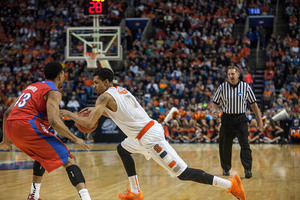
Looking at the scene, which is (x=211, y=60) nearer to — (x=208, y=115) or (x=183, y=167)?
(x=208, y=115)

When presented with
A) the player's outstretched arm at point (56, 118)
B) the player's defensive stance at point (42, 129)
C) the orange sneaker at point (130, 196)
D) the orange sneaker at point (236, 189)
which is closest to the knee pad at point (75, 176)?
the player's defensive stance at point (42, 129)

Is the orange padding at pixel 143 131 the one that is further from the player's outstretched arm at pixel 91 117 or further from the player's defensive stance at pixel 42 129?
the player's defensive stance at pixel 42 129

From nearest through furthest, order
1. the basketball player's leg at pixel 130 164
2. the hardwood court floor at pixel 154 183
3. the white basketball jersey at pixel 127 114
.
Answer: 1. the white basketball jersey at pixel 127 114
2. the basketball player's leg at pixel 130 164
3. the hardwood court floor at pixel 154 183

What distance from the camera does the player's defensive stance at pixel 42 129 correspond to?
427cm

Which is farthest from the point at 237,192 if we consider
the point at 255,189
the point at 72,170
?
the point at 72,170

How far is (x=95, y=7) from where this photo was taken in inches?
547

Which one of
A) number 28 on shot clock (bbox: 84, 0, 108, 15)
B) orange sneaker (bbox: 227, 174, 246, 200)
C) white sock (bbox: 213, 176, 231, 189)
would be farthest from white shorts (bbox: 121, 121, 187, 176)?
number 28 on shot clock (bbox: 84, 0, 108, 15)

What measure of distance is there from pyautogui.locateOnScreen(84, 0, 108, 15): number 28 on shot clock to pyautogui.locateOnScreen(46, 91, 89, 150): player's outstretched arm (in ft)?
32.3

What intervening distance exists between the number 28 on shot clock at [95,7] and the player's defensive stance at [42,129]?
9.66 m

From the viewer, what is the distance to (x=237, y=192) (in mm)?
4832

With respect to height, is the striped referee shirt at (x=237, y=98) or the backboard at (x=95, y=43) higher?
the backboard at (x=95, y=43)

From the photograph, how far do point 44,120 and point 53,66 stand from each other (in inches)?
23.9

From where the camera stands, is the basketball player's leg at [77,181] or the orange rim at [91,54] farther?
the orange rim at [91,54]

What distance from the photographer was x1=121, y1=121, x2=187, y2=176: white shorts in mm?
4625
